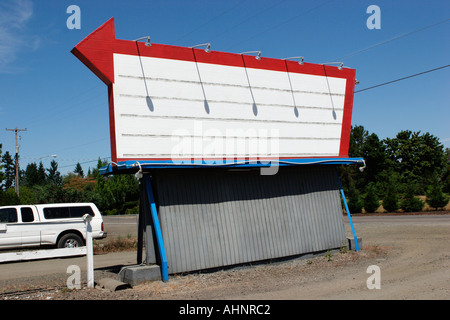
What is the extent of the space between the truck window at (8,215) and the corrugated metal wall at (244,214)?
822cm

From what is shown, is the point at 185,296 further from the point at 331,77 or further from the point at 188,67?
the point at 331,77

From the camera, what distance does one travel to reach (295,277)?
9500 millimetres

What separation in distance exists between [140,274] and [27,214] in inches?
332

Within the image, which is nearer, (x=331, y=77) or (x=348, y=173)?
(x=331, y=77)

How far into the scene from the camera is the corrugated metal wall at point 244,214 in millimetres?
9805

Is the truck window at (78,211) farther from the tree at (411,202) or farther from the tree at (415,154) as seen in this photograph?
the tree at (415,154)

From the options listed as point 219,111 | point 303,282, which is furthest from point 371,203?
point 303,282

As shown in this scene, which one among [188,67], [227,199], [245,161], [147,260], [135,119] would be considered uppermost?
[188,67]

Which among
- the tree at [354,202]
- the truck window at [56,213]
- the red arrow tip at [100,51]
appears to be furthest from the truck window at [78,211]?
the tree at [354,202]

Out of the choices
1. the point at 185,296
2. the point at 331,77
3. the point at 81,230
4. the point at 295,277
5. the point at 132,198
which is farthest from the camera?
the point at 132,198

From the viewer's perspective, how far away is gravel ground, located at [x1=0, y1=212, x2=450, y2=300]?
25.2 ft

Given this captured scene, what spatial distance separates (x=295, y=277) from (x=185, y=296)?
2809 mm

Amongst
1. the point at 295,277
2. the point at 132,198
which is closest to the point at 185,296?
the point at 295,277

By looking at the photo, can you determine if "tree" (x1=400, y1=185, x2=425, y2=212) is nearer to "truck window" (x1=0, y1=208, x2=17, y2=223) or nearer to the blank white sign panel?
the blank white sign panel
